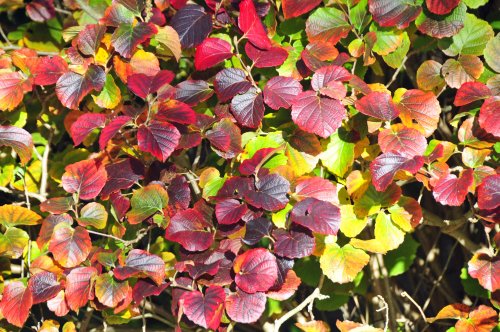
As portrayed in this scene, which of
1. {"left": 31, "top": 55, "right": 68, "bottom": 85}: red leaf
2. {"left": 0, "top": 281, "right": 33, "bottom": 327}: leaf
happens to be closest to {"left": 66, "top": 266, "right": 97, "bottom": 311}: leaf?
{"left": 0, "top": 281, "right": 33, "bottom": 327}: leaf

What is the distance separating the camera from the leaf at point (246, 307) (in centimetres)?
138

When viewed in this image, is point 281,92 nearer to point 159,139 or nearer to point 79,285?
point 159,139

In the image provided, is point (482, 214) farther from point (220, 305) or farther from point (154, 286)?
point (154, 286)

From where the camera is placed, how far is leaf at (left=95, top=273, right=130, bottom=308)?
148 cm

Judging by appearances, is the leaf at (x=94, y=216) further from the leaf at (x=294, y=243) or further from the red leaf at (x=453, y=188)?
the red leaf at (x=453, y=188)

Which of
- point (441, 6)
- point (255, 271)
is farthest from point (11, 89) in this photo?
point (441, 6)

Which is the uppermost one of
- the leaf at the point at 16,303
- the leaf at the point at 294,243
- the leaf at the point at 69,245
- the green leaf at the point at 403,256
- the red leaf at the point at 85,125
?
the red leaf at the point at 85,125

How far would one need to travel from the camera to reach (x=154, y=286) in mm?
1494

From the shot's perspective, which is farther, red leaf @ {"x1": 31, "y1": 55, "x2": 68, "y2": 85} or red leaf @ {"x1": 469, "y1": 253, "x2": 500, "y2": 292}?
red leaf @ {"x1": 31, "y1": 55, "x2": 68, "y2": 85}

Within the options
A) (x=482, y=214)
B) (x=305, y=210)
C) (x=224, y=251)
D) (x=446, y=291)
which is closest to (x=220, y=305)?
(x=224, y=251)

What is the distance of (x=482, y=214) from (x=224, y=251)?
555 mm

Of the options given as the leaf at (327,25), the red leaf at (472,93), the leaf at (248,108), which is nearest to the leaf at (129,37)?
the leaf at (248,108)

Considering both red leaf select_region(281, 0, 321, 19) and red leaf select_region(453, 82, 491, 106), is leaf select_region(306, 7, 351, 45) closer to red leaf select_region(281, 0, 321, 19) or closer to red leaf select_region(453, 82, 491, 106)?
red leaf select_region(281, 0, 321, 19)

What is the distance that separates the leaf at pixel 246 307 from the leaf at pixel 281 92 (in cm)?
40
